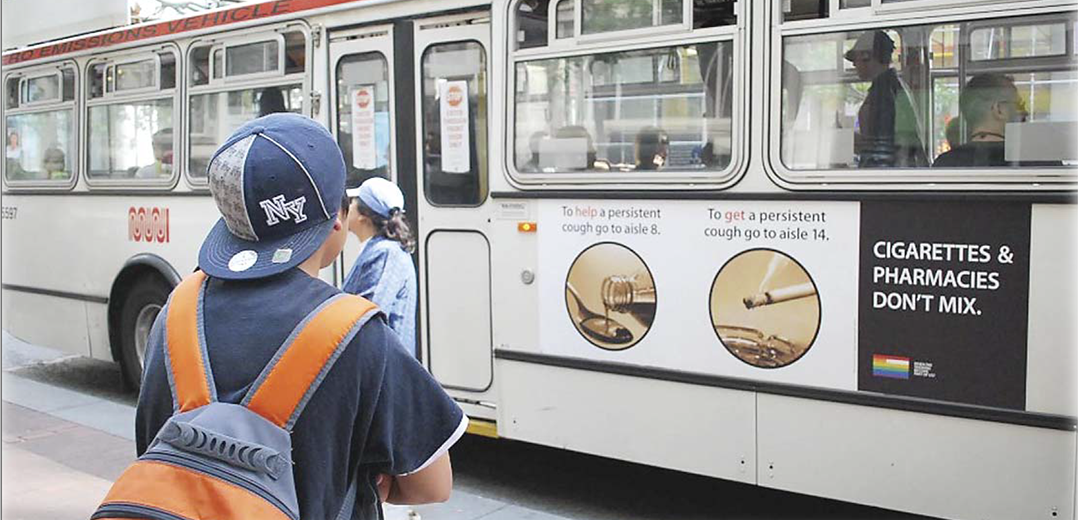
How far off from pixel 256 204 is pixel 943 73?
10.8 feet

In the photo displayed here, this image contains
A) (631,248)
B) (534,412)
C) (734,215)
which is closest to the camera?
(734,215)

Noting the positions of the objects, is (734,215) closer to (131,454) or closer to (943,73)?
(943,73)

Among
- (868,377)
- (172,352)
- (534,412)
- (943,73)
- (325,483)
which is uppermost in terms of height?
(943,73)

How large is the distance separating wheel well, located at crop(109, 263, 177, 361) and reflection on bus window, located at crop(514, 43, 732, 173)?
3.72 m

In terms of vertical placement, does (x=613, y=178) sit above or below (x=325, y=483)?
above

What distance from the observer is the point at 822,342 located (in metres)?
4.36

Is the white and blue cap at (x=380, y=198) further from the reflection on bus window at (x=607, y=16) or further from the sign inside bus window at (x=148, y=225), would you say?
the sign inside bus window at (x=148, y=225)

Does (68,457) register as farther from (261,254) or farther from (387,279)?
(261,254)

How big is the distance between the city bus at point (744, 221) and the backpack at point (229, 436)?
9.98 feet

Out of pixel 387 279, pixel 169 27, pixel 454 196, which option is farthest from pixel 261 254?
pixel 169 27

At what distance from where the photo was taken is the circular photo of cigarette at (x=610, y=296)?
487 centimetres

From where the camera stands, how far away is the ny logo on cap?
1.70 m

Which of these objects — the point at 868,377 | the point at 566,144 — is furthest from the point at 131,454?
the point at 868,377

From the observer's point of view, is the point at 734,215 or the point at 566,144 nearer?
the point at 734,215
